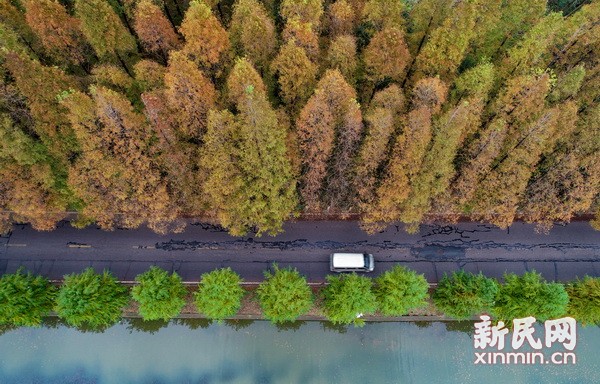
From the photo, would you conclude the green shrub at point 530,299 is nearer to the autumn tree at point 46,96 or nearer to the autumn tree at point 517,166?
the autumn tree at point 517,166

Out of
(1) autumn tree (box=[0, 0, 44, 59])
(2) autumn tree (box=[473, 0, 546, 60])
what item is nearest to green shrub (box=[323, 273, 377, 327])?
(2) autumn tree (box=[473, 0, 546, 60])

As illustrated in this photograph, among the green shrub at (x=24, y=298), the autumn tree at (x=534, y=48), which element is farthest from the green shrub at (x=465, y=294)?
the green shrub at (x=24, y=298)


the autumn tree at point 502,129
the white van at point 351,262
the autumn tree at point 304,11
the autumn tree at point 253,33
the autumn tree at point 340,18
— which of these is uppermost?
the autumn tree at point 340,18

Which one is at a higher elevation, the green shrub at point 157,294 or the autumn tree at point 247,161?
the autumn tree at point 247,161

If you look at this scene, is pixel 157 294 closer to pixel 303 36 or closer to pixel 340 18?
pixel 303 36

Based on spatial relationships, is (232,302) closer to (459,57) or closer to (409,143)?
(409,143)

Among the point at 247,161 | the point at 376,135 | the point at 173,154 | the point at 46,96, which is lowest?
the point at 247,161

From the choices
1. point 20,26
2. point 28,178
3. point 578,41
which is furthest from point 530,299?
point 20,26
